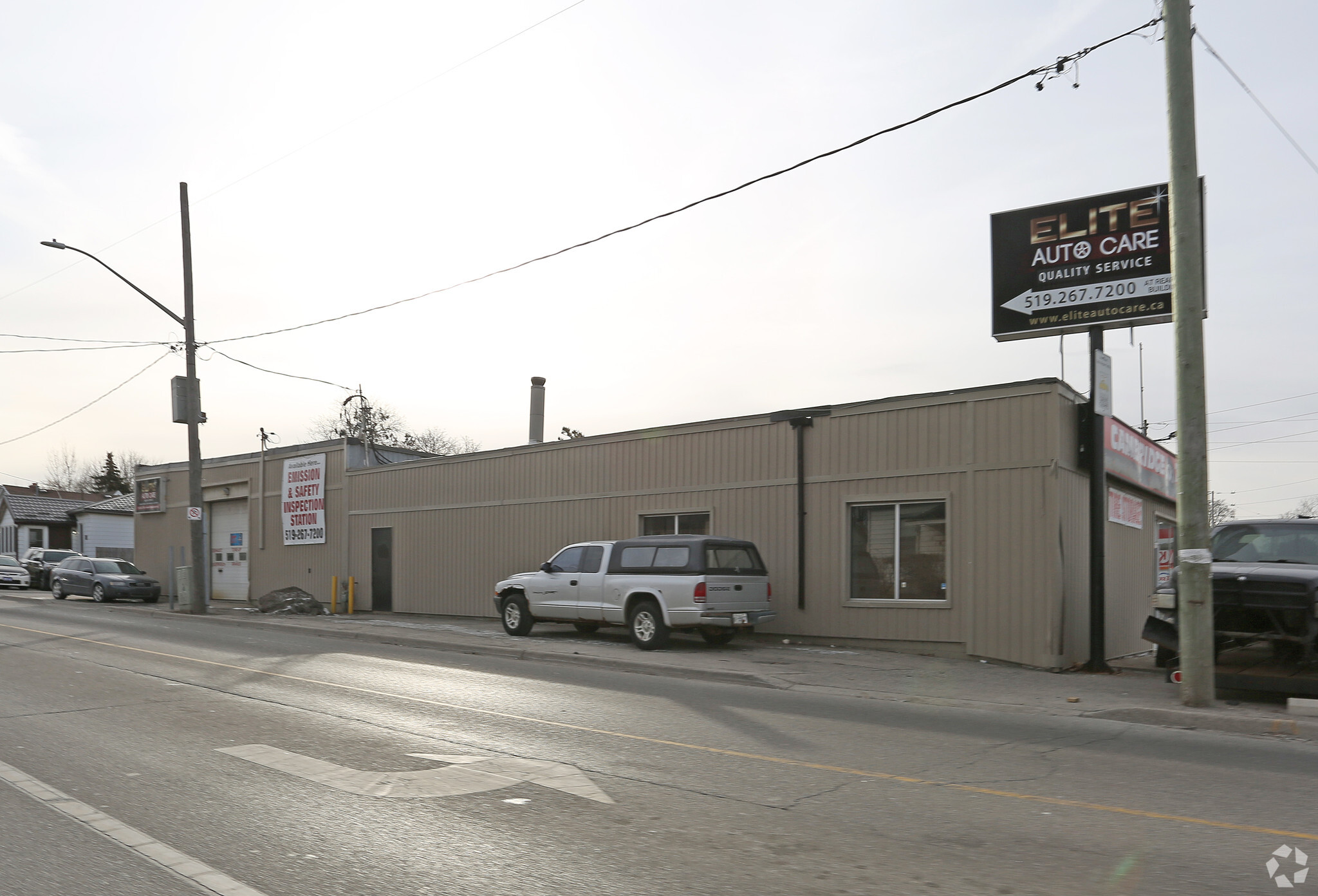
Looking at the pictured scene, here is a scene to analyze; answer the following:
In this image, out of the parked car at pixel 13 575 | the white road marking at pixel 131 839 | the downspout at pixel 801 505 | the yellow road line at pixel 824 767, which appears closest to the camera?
the white road marking at pixel 131 839

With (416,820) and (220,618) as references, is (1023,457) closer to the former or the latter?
(416,820)

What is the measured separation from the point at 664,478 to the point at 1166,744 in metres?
12.3

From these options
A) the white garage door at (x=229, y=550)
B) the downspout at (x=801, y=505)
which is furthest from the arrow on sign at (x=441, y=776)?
the white garage door at (x=229, y=550)

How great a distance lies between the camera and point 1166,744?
29.1ft

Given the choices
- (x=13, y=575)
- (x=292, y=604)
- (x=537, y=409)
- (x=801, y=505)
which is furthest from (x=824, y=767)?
(x=13, y=575)

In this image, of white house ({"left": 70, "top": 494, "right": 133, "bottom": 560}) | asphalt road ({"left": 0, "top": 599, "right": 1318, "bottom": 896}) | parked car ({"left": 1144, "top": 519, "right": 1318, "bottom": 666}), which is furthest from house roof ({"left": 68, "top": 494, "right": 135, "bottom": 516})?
parked car ({"left": 1144, "top": 519, "right": 1318, "bottom": 666})

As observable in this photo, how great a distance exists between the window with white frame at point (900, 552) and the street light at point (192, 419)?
18.5 m

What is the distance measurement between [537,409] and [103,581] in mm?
15250

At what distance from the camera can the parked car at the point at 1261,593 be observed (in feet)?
35.7

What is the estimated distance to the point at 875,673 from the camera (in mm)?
13641

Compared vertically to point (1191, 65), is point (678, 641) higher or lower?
lower

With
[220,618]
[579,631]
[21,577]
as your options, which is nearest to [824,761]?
[579,631]

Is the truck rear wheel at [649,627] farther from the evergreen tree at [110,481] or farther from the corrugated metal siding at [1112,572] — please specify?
the evergreen tree at [110,481]

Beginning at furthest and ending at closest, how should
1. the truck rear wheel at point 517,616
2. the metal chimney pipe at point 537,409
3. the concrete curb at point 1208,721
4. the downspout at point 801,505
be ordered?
the metal chimney pipe at point 537,409
the truck rear wheel at point 517,616
the downspout at point 801,505
the concrete curb at point 1208,721
